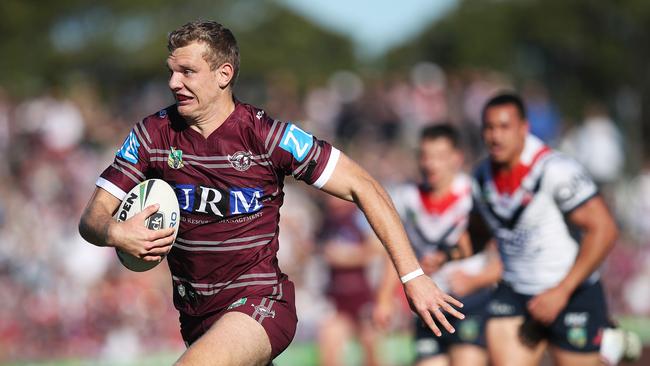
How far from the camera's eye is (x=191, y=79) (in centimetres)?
531

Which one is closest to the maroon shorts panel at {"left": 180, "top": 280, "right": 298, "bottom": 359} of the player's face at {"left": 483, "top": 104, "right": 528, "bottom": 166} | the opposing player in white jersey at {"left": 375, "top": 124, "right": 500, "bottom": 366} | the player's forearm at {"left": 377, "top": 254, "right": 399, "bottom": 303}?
the player's face at {"left": 483, "top": 104, "right": 528, "bottom": 166}

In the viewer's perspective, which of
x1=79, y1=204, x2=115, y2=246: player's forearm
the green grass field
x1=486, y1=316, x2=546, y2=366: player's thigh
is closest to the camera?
x1=79, y1=204, x2=115, y2=246: player's forearm

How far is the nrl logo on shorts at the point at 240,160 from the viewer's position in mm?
5375

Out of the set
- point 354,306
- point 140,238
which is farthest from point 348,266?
point 140,238

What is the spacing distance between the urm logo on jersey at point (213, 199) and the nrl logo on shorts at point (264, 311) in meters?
0.51

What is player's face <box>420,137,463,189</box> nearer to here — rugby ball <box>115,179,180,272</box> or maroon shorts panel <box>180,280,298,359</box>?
maroon shorts panel <box>180,280,298,359</box>

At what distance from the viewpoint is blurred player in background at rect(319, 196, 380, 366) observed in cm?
1144

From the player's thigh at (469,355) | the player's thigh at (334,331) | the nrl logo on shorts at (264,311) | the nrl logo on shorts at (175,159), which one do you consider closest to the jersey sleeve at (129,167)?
the nrl logo on shorts at (175,159)

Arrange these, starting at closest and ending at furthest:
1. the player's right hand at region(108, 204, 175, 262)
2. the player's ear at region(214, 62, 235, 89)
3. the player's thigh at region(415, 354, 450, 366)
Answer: the player's right hand at region(108, 204, 175, 262) < the player's ear at region(214, 62, 235, 89) < the player's thigh at region(415, 354, 450, 366)

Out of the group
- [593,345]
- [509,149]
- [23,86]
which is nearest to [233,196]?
[509,149]

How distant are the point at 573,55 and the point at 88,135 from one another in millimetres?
36690

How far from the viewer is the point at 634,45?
1359 inches

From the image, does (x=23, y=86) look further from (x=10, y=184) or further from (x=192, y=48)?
(x=192, y=48)

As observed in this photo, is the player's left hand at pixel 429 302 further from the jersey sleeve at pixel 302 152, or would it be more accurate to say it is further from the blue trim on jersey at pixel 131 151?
the blue trim on jersey at pixel 131 151
